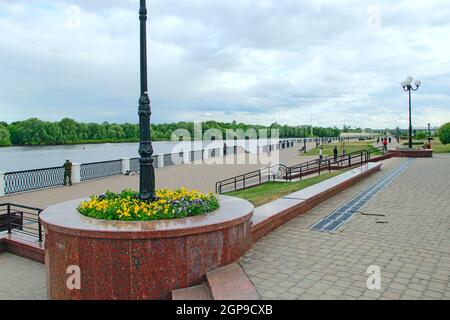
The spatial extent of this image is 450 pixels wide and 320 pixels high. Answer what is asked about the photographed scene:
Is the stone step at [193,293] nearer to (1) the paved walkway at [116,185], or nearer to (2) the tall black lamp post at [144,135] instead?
(2) the tall black lamp post at [144,135]

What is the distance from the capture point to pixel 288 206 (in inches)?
312

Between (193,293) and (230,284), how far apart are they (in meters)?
0.43

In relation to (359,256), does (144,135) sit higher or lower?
higher

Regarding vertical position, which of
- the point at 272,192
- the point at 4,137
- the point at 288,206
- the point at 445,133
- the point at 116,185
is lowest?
the point at 116,185

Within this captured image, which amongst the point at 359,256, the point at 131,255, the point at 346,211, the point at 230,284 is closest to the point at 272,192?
the point at 346,211

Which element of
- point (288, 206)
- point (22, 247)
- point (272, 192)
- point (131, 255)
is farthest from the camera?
point (272, 192)

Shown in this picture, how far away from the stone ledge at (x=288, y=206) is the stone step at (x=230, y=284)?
1521 millimetres

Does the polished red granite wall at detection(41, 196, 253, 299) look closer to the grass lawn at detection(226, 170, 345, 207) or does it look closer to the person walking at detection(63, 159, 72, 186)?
the grass lawn at detection(226, 170, 345, 207)

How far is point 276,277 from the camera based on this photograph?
15.5 ft

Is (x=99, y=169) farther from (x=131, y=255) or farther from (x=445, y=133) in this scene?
(x=445, y=133)

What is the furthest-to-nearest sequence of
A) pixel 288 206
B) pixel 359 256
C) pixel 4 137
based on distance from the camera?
pixel 4 137
pixel 288 206
pixel 359 256

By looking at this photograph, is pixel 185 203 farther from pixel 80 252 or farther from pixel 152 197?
pixel 80 252

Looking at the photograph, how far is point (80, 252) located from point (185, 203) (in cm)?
154
